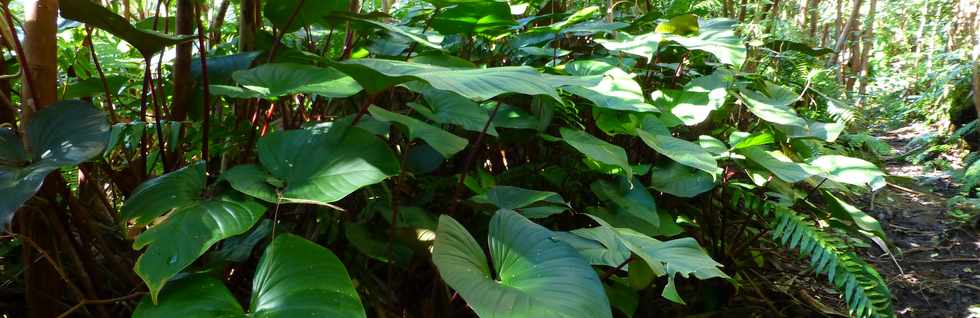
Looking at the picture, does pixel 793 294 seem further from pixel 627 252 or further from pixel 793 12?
pixel 793 12

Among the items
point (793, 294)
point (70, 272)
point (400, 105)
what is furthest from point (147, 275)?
point (793, 294)

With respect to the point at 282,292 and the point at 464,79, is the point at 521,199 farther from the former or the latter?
the point at 282,292

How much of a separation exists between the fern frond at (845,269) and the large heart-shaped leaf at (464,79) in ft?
2.99

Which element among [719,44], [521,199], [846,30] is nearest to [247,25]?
[521,199]

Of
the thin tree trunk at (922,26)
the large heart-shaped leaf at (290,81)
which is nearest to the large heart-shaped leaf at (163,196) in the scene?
the large heart-shaped leaf at (290,81)

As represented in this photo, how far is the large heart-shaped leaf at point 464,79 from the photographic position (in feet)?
2.25

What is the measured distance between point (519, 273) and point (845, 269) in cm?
96

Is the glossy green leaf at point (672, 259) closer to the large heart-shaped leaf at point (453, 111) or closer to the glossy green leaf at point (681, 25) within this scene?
the large heart-shaped leaf at point (453, 111)

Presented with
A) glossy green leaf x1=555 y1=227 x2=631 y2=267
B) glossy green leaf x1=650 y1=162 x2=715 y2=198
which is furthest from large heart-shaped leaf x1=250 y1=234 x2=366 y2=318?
glossy green leaf x1=650 y1=162 x2=715 y2=198

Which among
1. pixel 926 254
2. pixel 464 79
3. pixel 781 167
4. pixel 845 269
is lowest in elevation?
pixel 926 254

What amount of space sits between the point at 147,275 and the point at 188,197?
0.57ft

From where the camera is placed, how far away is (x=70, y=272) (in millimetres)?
961

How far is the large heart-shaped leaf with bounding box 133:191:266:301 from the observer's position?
637mm

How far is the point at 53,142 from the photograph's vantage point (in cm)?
76
